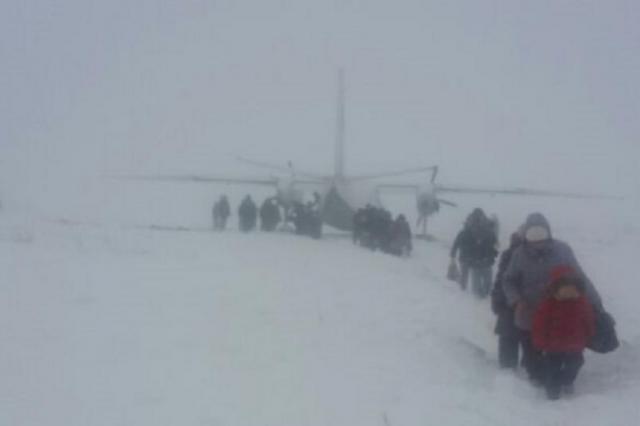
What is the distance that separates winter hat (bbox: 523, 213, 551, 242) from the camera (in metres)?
7.87

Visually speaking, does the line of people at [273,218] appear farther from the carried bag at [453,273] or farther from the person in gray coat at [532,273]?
the person in gray coat at [532,273]

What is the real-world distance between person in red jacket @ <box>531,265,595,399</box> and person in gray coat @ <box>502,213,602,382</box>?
0.27 metres

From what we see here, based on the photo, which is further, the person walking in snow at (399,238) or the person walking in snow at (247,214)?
the person walking in snow at (247,214)

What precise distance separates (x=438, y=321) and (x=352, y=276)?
3200 millimetres

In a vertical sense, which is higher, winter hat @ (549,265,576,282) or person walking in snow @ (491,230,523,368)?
winter hat @ (549,265,576,282)

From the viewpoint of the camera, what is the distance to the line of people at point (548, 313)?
7.45 metres

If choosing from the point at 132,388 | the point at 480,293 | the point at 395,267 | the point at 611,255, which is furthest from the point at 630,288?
the point at 132,388

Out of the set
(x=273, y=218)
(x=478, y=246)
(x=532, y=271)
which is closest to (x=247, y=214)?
(x=273, y=218)

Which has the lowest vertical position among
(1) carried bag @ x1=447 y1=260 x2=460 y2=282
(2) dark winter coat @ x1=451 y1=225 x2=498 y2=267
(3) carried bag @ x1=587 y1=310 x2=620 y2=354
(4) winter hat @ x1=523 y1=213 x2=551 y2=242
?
(1) carried bag @ x1=447 y1=260 x2=460 y2=282

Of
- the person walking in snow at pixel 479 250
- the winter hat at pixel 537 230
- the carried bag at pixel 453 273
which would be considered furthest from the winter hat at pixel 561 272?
the carried bag at pixel 453 273

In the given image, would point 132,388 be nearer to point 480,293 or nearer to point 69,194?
point 480,293

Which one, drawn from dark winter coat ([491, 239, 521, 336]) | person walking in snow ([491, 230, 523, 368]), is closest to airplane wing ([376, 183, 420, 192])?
dark winter coat ([491, 239, 521, 336])

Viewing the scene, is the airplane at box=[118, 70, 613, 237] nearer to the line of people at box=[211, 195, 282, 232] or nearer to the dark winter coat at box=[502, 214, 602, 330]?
the line of people at box=[211, 195, 282, 232]

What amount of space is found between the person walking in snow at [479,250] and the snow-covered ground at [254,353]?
134cm
